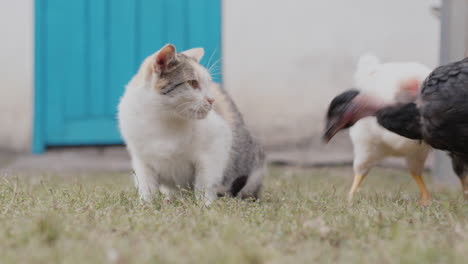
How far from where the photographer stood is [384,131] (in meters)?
3.48

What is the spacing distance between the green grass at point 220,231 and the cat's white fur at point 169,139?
25 cm

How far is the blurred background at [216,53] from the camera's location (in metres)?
6.60

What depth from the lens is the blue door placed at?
21.6 feet

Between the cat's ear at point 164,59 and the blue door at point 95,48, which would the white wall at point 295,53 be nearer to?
the blue door at point 95,48

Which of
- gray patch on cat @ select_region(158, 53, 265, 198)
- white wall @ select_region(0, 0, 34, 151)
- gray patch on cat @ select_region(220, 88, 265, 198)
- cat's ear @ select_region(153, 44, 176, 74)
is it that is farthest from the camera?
white wall @ select_region(0, 0, 34, 151)

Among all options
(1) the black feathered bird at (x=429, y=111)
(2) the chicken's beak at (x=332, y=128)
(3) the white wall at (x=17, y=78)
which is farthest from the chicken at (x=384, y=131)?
(3) the white wall at (x=17, y=78)

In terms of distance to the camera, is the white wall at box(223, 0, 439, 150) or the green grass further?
the white wall at box(223, 0, 439, 150)

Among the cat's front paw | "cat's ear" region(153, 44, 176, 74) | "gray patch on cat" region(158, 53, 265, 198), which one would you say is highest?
"cat's ear" region(153, 44, 176, 74)

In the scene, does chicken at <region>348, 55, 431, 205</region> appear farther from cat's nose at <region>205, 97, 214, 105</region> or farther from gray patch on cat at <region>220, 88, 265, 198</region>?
cat's nose at <region>205, 97, 214, 105</region>

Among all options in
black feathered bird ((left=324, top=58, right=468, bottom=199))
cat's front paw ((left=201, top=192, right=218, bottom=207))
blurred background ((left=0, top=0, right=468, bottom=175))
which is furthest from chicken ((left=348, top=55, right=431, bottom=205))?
blurred background ((left=0, top=0, right=468, bottom=175))

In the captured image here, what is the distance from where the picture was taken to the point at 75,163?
6402 mm

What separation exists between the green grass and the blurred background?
3.78 meters

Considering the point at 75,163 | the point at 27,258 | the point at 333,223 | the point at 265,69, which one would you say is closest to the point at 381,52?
the point at 265,69

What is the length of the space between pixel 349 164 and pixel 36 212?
469 cm
